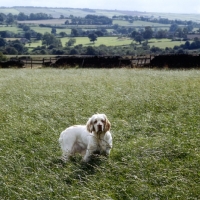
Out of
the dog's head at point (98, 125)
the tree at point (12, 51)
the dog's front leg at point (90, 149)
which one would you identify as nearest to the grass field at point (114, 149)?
the dog's front leg at point (90, 149)

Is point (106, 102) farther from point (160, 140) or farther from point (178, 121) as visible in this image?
point (160, 140)

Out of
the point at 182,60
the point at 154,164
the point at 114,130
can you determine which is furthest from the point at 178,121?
the point at 182,60

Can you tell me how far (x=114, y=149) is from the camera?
6.61 meters

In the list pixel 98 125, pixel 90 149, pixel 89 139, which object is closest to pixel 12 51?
pixel 89 139

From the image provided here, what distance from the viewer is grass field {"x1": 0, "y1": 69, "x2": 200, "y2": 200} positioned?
491 cm

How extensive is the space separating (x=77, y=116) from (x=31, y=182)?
414 cm

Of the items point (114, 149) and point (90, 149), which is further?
point (114, 149)

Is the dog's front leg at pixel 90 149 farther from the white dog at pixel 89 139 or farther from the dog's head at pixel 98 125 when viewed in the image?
the dog's head at pixel 98 125

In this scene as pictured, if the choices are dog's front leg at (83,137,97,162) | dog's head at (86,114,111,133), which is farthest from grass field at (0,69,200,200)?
dog's head at (86,114,111,133)

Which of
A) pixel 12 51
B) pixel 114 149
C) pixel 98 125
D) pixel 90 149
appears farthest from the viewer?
pixel 12 51

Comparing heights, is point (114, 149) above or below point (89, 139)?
below

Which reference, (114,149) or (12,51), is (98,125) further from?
(12,51)

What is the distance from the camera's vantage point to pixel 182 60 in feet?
94.2

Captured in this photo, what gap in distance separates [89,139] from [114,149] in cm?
50
